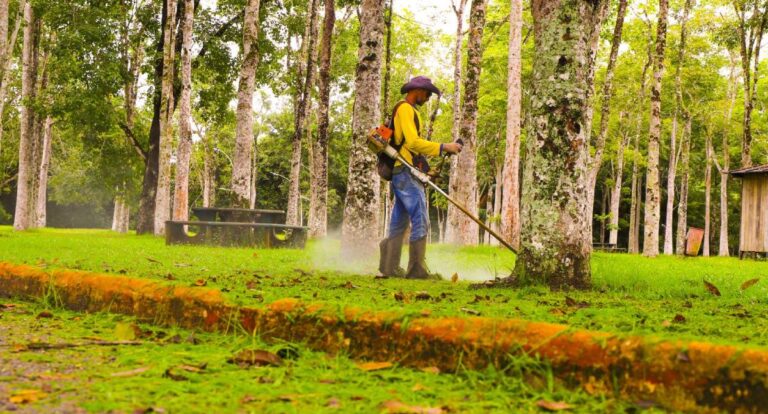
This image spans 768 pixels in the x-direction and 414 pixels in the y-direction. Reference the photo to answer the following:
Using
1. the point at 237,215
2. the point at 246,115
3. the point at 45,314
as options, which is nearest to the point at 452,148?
the point at 45,314

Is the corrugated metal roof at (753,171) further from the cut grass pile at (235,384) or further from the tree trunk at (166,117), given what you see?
the cut grass pile at (235,384)

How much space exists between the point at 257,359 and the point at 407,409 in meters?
1.06

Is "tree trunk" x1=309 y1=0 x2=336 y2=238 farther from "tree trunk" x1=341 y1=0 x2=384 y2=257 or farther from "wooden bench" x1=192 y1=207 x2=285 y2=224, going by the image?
"tree trunk" x1=341 y1=0 x2=384 y2=257

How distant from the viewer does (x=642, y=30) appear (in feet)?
105

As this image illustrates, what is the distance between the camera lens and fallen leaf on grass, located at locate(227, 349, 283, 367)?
325cm

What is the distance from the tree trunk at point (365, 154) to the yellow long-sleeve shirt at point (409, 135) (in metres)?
2.35

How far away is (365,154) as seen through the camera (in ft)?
31.4

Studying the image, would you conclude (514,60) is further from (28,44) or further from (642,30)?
(28,44)

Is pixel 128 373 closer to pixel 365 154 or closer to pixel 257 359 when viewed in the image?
pixel 257 359

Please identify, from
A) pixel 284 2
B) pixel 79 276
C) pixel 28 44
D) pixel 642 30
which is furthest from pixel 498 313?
pixel 642 30

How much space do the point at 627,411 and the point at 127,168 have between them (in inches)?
1406

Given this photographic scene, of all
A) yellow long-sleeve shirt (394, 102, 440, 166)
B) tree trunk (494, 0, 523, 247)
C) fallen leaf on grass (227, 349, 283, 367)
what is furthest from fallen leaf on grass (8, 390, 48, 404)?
tree trunk (494, 0, 523, 247)

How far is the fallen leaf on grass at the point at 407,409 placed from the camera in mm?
2443

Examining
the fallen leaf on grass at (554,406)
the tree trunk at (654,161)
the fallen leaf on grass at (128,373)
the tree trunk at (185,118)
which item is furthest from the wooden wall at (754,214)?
the fallen leaf on grass at (128,373)
